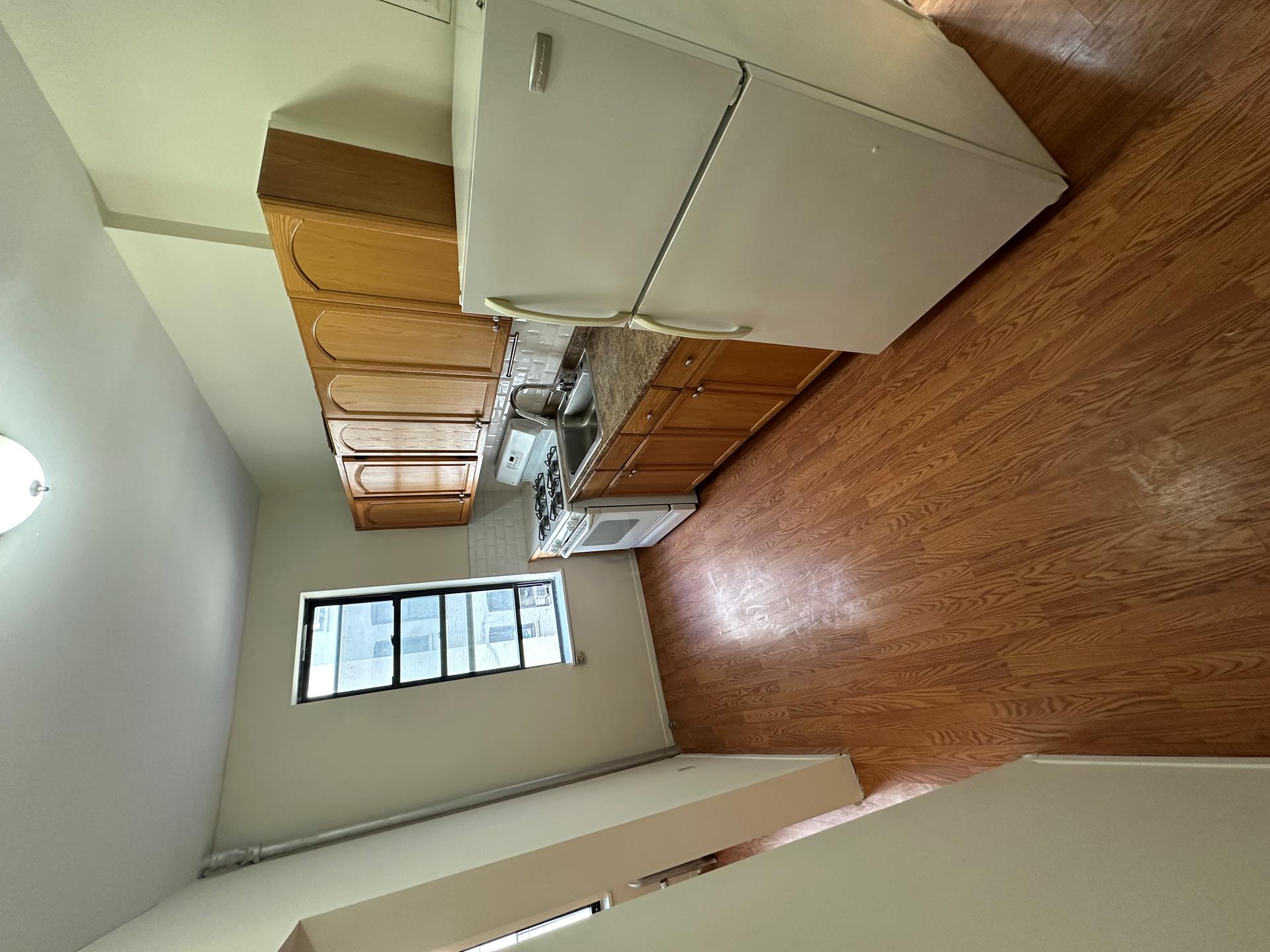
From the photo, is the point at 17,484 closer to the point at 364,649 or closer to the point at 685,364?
the point at 685,364

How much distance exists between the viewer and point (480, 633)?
12.0 ft

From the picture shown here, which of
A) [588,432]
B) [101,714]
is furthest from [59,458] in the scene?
[588,432]

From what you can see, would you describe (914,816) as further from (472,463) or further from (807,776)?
(472,463)

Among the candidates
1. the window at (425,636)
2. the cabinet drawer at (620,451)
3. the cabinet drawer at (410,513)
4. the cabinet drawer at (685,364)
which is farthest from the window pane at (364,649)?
the cabinet drawer at (685,364)

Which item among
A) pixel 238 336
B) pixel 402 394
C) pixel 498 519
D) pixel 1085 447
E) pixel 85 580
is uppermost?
pixel 238 336

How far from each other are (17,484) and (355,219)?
975mm

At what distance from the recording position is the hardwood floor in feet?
3.62

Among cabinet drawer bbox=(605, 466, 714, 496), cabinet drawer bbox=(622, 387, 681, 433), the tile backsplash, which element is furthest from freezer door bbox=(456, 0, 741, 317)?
the tile backsplash

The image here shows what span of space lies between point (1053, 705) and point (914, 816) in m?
0.56

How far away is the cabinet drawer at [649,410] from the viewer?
2.11 metres

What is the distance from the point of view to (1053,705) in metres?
1.45

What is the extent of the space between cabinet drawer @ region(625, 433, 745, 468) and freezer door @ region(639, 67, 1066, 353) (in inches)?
35.4

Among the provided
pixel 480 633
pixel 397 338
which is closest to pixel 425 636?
pixel 480 633

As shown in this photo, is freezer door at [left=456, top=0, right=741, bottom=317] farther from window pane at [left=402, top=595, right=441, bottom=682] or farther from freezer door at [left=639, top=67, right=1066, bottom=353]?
window pane at [left=402, top=595, right=441, bottom=682]
